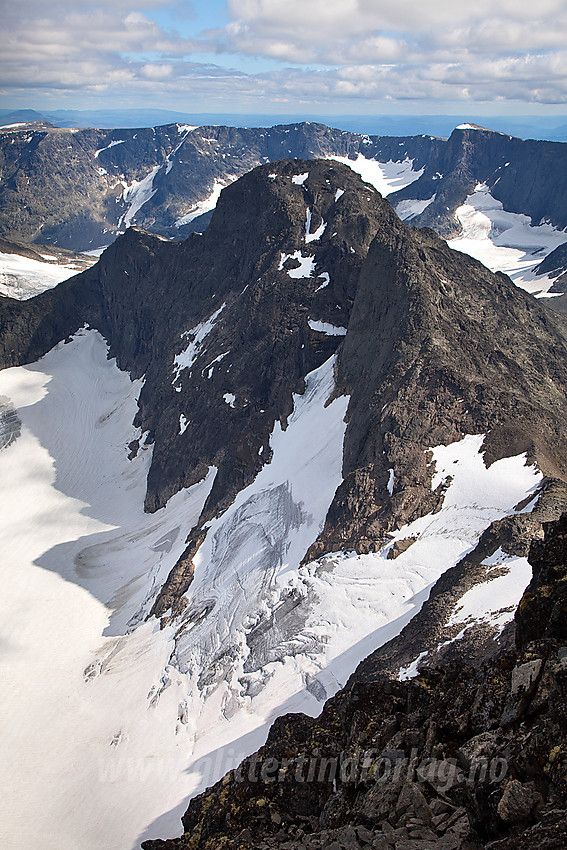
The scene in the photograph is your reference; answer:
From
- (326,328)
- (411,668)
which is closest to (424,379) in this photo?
(326,328)

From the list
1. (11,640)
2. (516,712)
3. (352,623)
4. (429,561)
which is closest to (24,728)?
(11,640)

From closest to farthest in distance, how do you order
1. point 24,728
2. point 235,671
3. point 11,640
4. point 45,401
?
1. point 235,671
2. point 24,728
3. point 11,640
4. point 45,401

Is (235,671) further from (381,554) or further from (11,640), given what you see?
(11,640)

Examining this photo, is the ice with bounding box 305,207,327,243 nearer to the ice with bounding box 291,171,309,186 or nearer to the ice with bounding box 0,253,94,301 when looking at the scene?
the ice with bounding box 291,171,309,186

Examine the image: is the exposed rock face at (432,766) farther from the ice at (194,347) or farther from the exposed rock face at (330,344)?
the ice at (194,347)

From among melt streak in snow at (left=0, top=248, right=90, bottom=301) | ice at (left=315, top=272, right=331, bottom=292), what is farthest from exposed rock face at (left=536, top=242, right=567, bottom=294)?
melt streak in snow at (left=0, top=248, right=90, bottom=301)

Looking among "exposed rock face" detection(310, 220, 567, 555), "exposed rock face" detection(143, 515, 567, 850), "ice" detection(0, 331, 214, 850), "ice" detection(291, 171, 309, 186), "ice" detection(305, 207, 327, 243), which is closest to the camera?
"exposed rock face" detection(143, 515, 567, 850)
